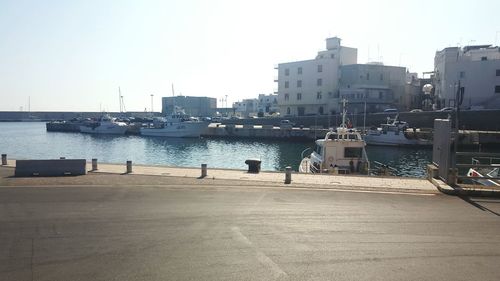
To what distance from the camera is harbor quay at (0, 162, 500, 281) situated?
22.7 feet

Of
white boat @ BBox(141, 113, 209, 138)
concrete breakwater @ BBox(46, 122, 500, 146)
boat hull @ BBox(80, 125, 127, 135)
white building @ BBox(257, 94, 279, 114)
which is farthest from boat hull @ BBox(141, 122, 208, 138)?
white building @ BBox(257, 94, 279, 114)

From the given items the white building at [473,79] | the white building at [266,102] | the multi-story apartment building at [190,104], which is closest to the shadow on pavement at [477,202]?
the white building at [473,79]

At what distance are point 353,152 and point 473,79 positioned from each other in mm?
64332

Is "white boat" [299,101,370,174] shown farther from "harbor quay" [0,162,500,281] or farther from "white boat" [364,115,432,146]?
"white boat" [364,115,432,146]

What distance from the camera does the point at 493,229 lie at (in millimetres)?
9273

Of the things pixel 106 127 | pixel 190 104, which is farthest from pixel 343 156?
pixel 190 104

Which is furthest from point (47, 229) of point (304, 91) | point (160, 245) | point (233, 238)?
point (304, 91)

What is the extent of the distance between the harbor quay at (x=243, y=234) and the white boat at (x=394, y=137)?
176ft

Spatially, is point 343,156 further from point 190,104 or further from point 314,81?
point 190,104

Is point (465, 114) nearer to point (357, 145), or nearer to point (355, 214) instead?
point (357, 145)

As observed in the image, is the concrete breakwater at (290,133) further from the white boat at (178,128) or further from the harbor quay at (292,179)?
the harbor quay at (292,179)

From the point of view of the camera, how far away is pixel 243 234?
29.2ft

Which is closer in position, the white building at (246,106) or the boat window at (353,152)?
the boat window at (353,152)

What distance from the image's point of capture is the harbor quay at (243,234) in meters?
6.92
